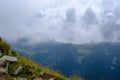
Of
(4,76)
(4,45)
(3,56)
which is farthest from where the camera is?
(4,45)

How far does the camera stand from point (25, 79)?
28562mm

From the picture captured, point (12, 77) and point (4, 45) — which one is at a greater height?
point (4, 45)

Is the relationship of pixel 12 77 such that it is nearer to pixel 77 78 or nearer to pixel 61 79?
pixel 61 79

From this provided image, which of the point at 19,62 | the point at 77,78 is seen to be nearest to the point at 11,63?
the point at 19,62

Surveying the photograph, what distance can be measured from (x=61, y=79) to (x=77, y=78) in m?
2.04

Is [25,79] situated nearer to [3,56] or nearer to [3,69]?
[3,69]

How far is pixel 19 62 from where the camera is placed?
1282 inches

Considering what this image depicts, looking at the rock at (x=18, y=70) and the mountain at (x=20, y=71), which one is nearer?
the mountain at (x=20, y=71)

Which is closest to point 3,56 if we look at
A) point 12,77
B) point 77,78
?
point 12,77

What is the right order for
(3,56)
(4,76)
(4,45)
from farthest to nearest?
(4,45) < (3,56) < (4,76)

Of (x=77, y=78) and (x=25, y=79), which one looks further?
(x=77, y=78)

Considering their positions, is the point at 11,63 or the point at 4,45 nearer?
the point at 11,63

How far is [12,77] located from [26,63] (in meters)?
4.86

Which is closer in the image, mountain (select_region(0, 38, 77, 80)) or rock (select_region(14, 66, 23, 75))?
mountain (select_region(0, 38, 77, 80))
